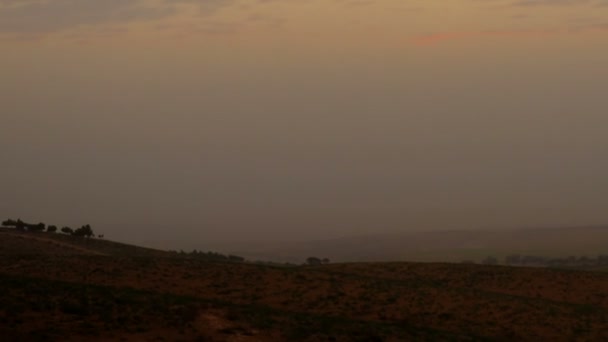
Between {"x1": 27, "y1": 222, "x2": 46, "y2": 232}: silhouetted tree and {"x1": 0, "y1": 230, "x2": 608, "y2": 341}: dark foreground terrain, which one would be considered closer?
{"x1": 0, "y1": 230, "x2": 608, "y2": 341}: dark foreground terrain

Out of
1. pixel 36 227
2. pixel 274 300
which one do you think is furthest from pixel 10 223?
pixel 274 300

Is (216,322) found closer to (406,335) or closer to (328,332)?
(328,332)

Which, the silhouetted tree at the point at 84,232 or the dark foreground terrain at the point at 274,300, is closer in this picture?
the dark foreground terrain at the point at 274,300

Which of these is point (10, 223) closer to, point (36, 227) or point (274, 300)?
point (36, 227)

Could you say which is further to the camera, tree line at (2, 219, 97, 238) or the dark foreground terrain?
tree line at (2, 219, 97, 238)

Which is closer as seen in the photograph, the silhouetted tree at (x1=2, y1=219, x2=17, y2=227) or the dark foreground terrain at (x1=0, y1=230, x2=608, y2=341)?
the dark foreground terrain at (x1=0, y1=230, x2=608, y2=341)

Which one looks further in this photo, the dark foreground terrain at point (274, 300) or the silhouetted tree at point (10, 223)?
the silhouetted tree at point (10, 223)

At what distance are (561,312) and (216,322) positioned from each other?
2232cm

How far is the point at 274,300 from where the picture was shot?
157ft

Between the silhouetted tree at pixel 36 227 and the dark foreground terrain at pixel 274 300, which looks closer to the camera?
the dark foreground terrain at pixel 274 300

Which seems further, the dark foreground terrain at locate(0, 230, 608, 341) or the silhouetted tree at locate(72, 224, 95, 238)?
the silhouetted tree at locate(72, 224, 95, 238)

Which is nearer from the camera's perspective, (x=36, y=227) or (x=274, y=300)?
(x=274, y=300)

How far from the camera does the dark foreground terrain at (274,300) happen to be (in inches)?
1303

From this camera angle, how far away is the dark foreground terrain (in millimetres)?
33094
